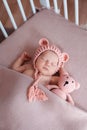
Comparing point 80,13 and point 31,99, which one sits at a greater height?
point 31,99

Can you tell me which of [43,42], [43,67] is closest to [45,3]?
[43,42]

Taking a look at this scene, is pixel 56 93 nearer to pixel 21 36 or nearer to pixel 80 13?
pixel 21 36

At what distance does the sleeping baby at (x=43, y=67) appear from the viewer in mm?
793

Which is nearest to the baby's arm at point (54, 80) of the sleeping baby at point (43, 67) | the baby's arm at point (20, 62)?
the sleeping baby at point (43, 67)

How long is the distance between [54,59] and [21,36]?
0.23m

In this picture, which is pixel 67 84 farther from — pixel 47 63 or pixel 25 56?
pixel 25 56

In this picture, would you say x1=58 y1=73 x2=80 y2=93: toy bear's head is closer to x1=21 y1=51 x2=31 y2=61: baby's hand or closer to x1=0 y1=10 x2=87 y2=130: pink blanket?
x1=0 y1=10 x2=87 y2=130: pink blanket

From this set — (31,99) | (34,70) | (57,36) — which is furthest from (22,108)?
(57,36)

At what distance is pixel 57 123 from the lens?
762 mm

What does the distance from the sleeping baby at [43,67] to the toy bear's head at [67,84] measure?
4 cm

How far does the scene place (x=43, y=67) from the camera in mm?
828

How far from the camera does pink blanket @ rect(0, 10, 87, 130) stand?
0.76 m

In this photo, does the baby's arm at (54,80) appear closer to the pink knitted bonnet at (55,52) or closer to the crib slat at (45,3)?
the pink knitted bonnet at (55,52)

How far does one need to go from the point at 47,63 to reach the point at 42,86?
7 centimetres
